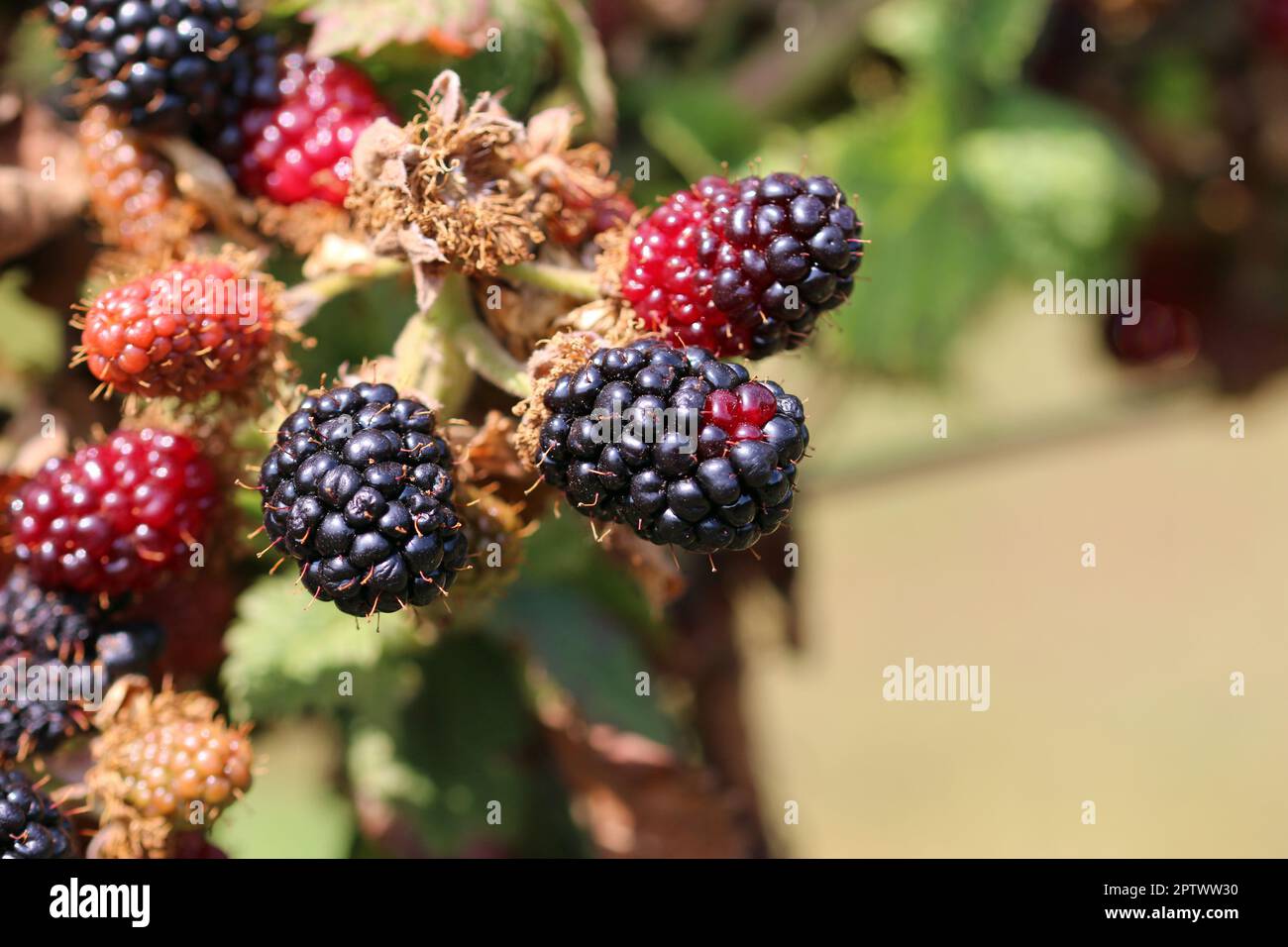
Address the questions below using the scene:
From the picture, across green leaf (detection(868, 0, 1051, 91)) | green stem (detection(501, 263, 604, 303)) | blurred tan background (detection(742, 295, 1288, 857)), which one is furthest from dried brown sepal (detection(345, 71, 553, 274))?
blurred tan background (detection(742, 295, 1288, 857))

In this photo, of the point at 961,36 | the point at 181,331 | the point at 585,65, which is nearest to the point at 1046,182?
the point at 961,36

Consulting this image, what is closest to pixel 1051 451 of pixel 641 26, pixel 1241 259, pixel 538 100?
pixel 1241 259

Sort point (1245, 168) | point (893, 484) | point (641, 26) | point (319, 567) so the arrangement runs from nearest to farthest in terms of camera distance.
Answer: point (319, 567)
point (641, 26)
point (1245, 168)
point (893, 484)

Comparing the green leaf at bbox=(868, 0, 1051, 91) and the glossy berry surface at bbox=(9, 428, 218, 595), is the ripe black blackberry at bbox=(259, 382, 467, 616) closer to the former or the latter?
the glossy berry surface at bbox=(9, 428, 218, 595)

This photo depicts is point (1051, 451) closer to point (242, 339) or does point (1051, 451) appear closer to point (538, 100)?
point (538, 100)

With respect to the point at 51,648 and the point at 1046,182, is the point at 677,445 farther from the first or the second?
the point at 1046,182

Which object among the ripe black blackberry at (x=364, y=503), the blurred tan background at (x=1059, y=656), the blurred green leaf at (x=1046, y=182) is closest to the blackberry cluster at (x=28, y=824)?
the ripe black blackberry at (x=364, y=503)
